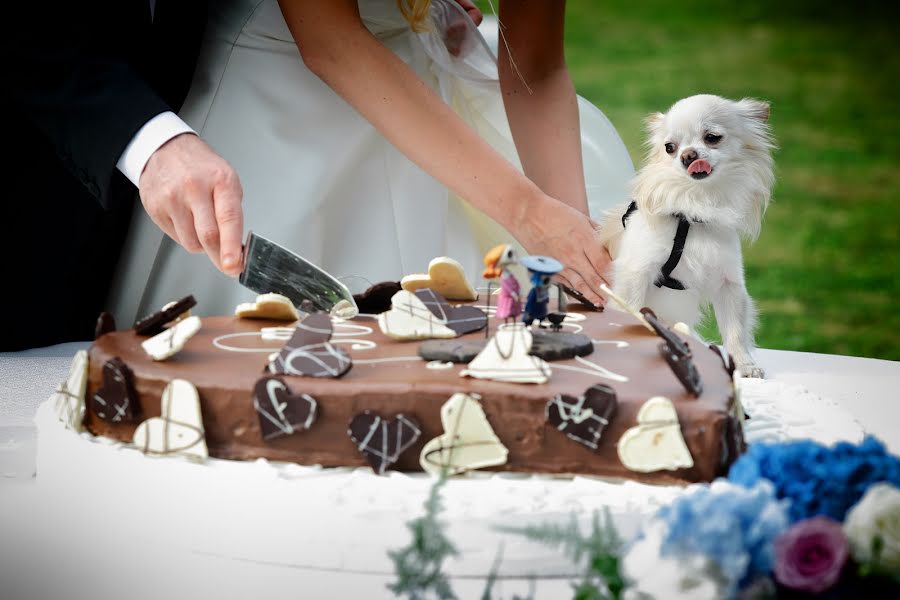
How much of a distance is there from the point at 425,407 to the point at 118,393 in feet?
1.12

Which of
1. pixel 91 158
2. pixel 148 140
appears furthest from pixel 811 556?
pixel 91 158

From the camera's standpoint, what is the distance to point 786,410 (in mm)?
1350

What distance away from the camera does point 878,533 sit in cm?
81

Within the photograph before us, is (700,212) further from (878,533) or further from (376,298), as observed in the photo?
(878,533)

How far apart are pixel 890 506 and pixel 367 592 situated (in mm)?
462

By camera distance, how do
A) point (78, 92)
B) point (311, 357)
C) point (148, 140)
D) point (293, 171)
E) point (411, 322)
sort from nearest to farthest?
Answer: point (311, 357) < point (411, 322) < point (148, 140) < point (78, 92) < point (293, 171)

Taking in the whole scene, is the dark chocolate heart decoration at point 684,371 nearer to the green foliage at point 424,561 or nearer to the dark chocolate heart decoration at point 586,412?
the dark chocolate heart decoration at point 586,412

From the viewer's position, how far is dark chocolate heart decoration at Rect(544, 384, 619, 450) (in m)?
1.02

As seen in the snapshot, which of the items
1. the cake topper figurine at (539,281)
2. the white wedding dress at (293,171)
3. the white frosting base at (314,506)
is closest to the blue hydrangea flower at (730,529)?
the white frosting base at (314,506)

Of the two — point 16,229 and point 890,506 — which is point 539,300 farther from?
point 16,229

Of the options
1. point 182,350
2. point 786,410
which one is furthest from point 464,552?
point 786,410

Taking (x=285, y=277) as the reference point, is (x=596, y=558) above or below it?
below

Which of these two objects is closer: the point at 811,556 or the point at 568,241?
the point at 811,556

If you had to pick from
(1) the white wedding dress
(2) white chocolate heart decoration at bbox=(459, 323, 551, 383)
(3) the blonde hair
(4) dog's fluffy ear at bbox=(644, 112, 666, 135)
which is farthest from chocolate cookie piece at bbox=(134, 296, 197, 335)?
(3) the blonde hair
